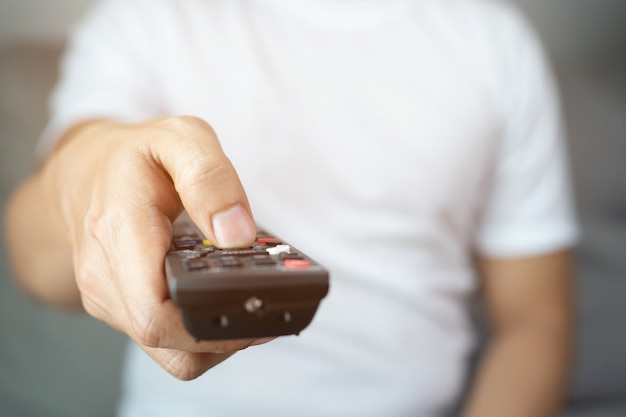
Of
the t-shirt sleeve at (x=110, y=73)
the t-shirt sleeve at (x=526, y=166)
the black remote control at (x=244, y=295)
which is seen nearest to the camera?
the black remote control at (x=244, y=295)

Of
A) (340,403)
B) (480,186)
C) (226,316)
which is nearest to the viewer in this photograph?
Answer: (226,316)

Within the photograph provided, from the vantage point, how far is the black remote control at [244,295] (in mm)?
221

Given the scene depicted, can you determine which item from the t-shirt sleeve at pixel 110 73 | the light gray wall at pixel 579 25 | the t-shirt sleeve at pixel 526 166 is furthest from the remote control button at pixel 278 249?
the light gray wall at pixel 579 25

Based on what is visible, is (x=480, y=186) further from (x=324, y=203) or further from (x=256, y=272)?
(x=256, y=272)

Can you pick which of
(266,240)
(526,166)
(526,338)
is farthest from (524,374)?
(266,240)

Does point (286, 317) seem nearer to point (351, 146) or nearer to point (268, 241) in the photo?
point (268, 241)

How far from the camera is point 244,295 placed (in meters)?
0.22

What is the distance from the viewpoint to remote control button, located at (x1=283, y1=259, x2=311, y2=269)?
0.24m

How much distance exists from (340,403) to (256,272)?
1.09 feet

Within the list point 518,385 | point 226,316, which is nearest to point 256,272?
point 226,316

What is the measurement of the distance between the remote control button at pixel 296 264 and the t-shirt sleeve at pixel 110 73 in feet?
1.05

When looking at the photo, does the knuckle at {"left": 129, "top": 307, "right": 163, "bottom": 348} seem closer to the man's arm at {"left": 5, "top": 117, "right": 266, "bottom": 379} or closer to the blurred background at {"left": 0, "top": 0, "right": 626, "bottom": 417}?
the man's arm at {"left": 5, "top": 117, "right": 266, "bottom": 379}

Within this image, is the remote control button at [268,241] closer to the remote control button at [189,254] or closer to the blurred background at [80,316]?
the remote control button at [189,254]

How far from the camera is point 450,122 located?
589 mm
